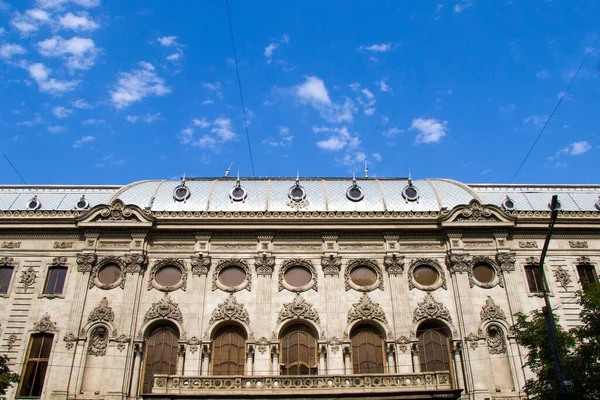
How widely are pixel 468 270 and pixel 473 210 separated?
4.54 metres

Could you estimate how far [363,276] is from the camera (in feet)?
123

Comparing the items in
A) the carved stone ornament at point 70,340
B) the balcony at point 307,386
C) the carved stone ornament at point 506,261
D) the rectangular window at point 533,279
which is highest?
the carved stone ornament at point 506,261

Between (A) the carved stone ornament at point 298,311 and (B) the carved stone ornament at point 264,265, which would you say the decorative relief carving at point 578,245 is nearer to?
(A) the carved stone ornament at point 298,311

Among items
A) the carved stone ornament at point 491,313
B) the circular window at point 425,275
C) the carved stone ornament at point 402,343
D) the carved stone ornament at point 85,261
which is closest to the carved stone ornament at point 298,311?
the carved stone ornament at point 402,343

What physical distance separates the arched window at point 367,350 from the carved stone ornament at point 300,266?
4.19 metres

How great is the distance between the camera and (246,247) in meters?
38.2

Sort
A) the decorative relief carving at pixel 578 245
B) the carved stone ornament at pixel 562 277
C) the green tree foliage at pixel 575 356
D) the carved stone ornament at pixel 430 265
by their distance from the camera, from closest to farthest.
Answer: the green tree foliage at pixel 575 356, the carved stone ornament at pixel 430 265, the carved stone ornament at pixel 562 277, the decorative relief carving at pixel 578 245

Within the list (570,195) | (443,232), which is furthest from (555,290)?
(570,195)

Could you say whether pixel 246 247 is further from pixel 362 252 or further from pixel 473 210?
pixel 473 210

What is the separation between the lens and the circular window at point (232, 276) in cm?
3712

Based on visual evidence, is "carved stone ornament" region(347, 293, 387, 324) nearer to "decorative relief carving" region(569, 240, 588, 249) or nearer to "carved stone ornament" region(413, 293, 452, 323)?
"carved stone ornament" region(413, 293, 452, 323)

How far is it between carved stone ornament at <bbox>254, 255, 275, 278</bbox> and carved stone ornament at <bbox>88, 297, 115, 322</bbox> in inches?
397

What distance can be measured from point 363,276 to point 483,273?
335 inches

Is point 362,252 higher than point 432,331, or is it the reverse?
point 362,252
